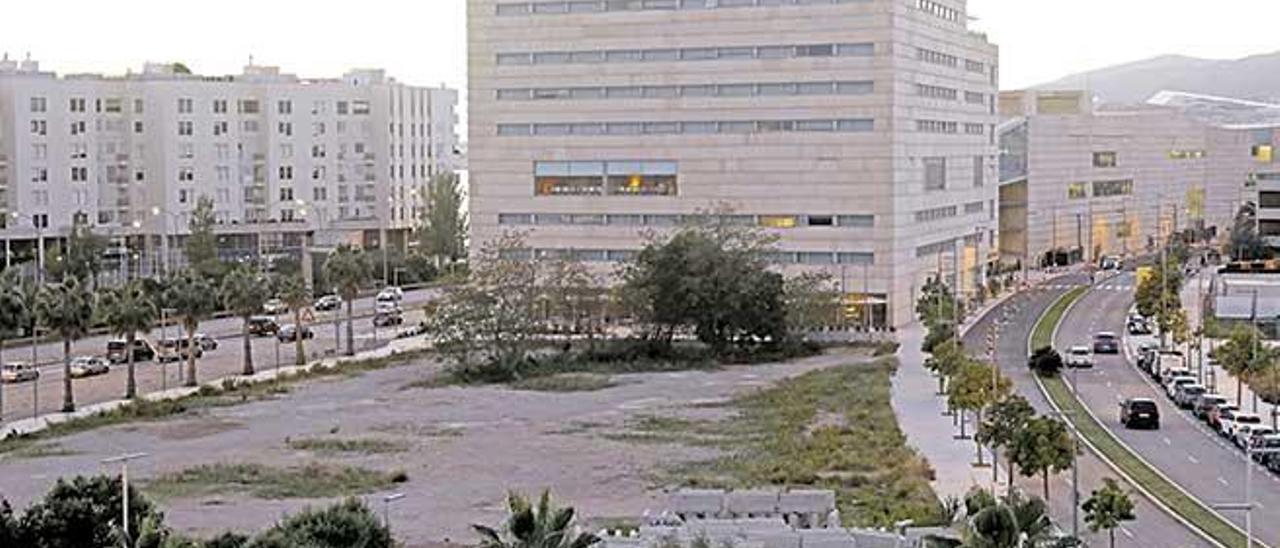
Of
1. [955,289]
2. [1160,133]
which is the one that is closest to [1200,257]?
[1160,133]

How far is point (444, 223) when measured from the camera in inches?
4668

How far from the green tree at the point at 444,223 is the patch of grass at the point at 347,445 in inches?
2647

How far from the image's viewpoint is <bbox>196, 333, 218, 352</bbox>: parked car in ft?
256

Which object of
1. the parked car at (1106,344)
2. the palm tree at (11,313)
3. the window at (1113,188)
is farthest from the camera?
the window at (1113,188)

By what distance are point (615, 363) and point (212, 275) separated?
3248cm

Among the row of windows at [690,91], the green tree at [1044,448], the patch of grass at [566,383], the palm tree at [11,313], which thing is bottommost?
the patch of grass at [566,383]

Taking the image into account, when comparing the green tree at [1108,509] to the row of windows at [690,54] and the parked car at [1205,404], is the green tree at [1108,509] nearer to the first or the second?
the parked car at [1205,404]

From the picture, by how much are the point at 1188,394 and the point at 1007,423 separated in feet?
52.6

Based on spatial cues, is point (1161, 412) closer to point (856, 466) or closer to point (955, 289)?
point (856, 466)

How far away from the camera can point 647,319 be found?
74.9 m

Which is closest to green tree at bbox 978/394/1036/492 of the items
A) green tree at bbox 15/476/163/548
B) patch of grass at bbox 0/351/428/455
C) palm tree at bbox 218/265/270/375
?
green tree at bbox 15/476/163/548

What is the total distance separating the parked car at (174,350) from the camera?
70.6 meters

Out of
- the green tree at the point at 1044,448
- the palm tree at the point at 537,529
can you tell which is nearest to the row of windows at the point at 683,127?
the green tree at the point at 1044,448

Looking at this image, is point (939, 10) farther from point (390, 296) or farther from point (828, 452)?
point (828, 452)
